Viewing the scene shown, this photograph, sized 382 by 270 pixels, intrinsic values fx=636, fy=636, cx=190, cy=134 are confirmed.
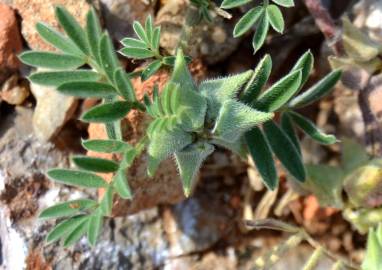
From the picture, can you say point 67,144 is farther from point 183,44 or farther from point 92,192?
point 183,44

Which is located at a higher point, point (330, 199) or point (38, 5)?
point (38, 5)

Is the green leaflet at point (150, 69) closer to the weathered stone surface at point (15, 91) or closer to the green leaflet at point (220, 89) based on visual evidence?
the green leaflet at point (220, 89)

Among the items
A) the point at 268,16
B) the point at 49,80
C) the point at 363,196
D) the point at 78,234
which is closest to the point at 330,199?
the point at 363,196

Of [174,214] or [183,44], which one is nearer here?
[183,44]

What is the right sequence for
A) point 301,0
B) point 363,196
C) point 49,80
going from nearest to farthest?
point 49,80, point 363,196, point 301,0

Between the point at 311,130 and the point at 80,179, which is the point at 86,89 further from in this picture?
the point at 311,130

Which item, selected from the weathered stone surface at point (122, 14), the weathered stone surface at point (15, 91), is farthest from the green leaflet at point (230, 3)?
the weathered stone surface at point (15, 91)
